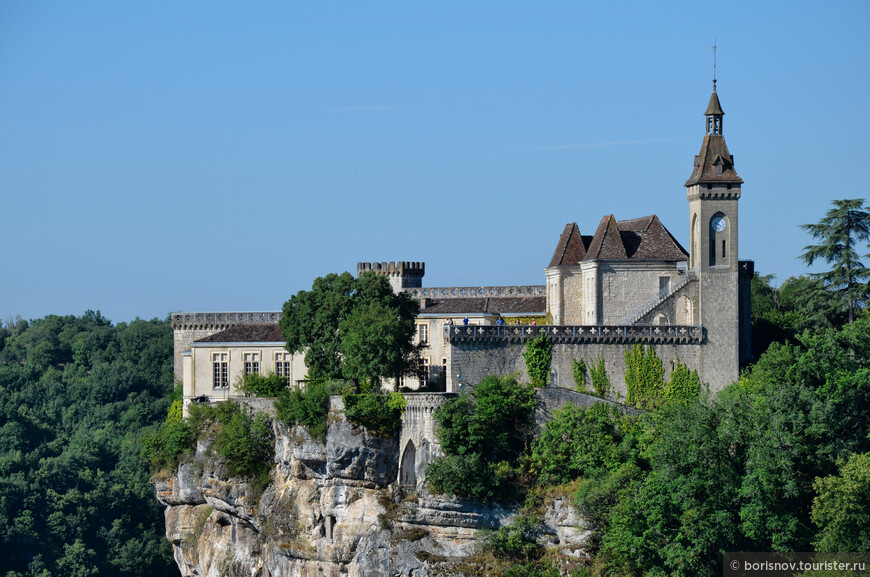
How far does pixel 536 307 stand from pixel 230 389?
18900 mm

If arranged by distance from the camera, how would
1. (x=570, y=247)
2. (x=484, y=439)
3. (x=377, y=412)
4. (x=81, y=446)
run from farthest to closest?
(x=81, y=446) → (x=570, y=247) → (x=377, y=412) → (x=484, y=439)

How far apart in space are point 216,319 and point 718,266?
38912 millimetres

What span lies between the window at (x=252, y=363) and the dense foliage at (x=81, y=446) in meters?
28.8

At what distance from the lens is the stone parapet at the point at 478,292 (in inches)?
3450

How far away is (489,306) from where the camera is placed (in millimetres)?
85688

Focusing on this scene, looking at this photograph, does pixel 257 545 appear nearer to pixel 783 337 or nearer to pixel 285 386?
pixel 285 386

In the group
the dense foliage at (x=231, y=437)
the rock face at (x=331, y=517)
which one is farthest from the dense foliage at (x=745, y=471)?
the dense foliage at (x=231, y=437)

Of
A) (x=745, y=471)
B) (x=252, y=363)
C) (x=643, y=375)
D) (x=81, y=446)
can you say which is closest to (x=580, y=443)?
(x=643, y=375)

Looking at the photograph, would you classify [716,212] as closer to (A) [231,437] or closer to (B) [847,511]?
(B) [847,511]

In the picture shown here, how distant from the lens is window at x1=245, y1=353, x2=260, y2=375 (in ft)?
290

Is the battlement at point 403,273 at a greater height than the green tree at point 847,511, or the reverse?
the battlement at point 403,273

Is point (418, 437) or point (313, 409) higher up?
point (313, 409)

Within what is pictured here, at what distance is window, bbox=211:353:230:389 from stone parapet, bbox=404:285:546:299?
11.8 metres

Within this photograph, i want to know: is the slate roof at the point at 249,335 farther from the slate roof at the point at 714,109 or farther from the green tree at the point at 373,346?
the slate roof at the point at 714,109
